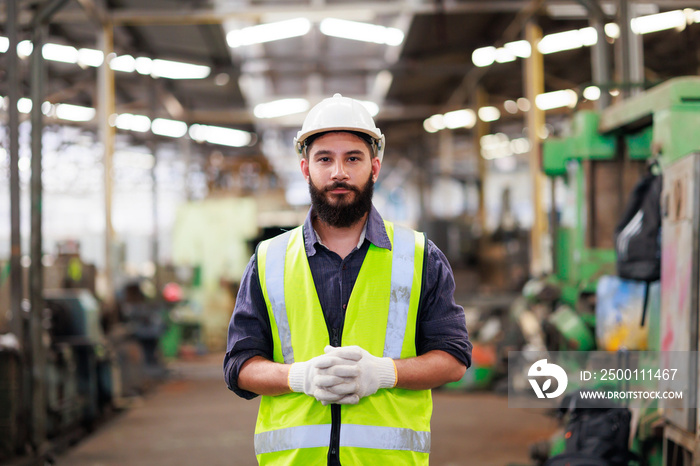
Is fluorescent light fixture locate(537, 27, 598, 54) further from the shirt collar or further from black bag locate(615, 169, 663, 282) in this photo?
the shirt collar

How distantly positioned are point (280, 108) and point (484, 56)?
528 cm

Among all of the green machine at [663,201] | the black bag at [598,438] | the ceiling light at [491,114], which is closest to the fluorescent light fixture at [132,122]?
the ceiling light at [491,114]

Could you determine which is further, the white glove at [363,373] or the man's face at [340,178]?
the man's face at [340,178]

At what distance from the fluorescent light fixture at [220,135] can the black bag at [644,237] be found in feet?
46.7

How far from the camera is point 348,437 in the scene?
2.18m

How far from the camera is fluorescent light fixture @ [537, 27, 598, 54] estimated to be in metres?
11.9

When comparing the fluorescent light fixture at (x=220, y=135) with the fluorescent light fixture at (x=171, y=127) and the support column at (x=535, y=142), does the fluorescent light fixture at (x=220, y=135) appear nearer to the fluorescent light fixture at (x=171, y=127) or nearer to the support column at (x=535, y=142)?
the fluorescent light fixture at (x=171, y=127)

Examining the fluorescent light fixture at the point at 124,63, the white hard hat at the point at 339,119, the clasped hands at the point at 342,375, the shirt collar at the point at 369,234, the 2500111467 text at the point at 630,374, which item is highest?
the fluorescent light fixture at the point at 124,63

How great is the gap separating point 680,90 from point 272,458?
127 inches

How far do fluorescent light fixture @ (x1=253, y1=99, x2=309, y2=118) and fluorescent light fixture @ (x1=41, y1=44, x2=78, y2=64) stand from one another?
17.7ft

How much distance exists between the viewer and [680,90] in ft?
13.7

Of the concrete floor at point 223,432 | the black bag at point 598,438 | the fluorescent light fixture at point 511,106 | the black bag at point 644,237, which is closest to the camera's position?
the black bag at point 598,438

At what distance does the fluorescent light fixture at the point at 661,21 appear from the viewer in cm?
1045

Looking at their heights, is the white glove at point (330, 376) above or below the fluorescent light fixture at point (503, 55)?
below
